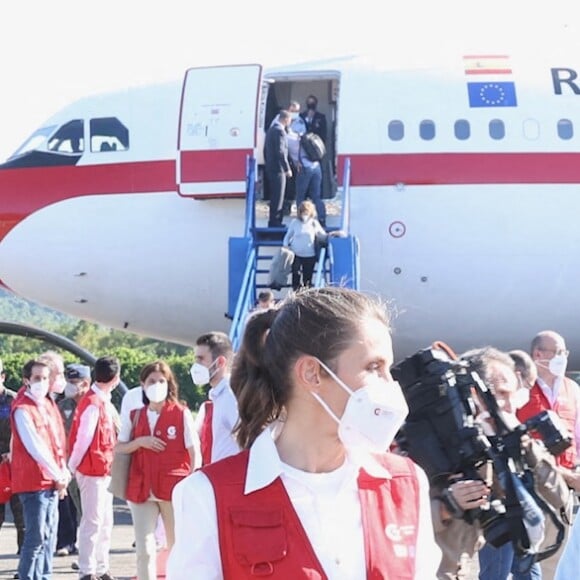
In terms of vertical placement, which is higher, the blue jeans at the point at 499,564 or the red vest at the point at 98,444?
the red vest at the point at 98,444

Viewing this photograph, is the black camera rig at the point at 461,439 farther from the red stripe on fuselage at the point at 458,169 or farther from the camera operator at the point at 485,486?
the red stripe on fuselage at the point at 458,169

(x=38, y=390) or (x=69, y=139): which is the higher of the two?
(x=69, y=139)

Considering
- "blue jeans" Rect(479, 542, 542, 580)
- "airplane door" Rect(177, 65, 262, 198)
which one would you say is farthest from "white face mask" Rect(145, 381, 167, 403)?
"airplane door" Rect(177, 65, 262, 198)

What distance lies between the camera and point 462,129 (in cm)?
1584

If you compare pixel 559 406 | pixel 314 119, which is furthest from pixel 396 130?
pixel 559 406

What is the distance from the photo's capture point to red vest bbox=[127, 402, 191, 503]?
28.4 feet

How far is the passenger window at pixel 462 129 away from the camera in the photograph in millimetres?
15812

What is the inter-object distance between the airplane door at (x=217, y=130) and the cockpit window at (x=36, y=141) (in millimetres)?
1886

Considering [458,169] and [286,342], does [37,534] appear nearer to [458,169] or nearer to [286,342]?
[286,342]

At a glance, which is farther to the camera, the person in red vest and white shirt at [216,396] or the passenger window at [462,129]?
the passenger window at [462,129]

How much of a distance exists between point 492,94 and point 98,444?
8.04 metres

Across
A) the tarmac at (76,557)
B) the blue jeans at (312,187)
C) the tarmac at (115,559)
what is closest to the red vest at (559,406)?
the tarmac at (115,559)

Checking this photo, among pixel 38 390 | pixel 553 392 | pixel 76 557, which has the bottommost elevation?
pixel 76 557

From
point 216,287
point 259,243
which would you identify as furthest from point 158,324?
point 259,243
